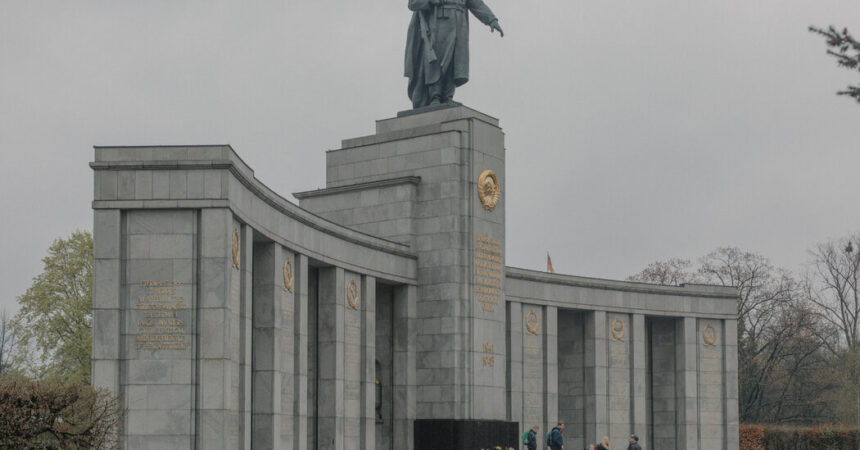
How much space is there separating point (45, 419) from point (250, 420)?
772 centimetres

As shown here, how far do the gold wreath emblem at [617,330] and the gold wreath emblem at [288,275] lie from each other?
18.1m

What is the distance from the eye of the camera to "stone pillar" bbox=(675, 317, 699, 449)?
162 ft

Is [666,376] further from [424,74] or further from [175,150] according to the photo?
[175,150]

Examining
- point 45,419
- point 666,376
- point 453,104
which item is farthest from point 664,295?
point 45,419

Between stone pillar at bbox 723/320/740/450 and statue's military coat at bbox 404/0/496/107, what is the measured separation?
16318mm

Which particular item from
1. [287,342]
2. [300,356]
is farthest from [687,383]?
[287,342]

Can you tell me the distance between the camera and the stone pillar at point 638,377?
48.3 meters

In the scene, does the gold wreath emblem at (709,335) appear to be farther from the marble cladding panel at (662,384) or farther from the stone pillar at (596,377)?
the stone pillar at (596,377)

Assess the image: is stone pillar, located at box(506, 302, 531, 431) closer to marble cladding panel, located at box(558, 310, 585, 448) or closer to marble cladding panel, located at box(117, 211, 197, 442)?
marble cladding panel, located at box(558, 310, 585, 448)

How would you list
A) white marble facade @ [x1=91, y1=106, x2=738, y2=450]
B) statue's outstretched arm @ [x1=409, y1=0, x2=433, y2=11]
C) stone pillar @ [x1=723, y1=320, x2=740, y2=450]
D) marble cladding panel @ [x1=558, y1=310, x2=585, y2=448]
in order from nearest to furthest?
1. white marble facade @ [x1=91, y1=106, x2=738, y2=450]
2. statue's outstretched arm @ [x1=409, y1=0, x2=433, y2=11]
3. marble cladding panel @ [x1=558, y1=310, x2=585, y2=448]
4. stone pillar @ [x1=723, y1=320, x2=740, y2=450]

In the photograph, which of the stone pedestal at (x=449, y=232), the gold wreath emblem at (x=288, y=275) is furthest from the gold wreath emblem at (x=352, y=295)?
the gold wreath emblem at (x=288, y=275)

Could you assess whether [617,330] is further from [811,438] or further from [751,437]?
[811,438]

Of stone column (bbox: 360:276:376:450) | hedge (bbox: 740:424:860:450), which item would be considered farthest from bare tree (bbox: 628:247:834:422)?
stone column (bbox: 360:276:376:450)

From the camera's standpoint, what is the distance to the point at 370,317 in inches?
1479
